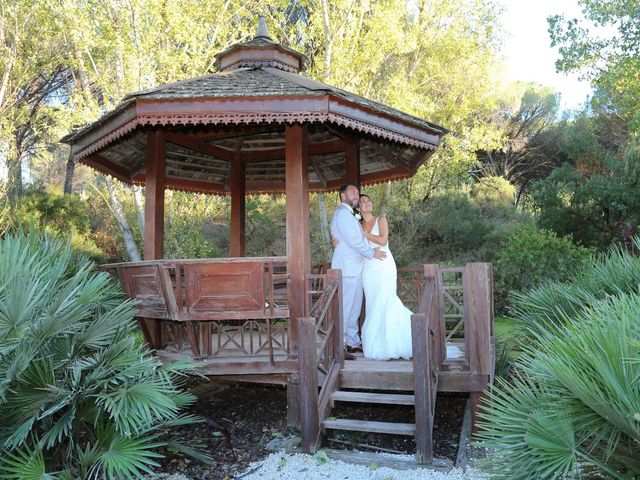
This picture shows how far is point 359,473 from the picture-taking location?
4555mm

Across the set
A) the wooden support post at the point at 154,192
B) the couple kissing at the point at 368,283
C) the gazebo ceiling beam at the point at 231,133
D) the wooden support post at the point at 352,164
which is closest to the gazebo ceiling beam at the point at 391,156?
the wooden support post at the point at 352,164

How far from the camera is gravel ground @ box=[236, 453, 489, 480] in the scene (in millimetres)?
4465

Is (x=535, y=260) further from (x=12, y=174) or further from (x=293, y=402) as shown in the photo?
(x=12, y=174)

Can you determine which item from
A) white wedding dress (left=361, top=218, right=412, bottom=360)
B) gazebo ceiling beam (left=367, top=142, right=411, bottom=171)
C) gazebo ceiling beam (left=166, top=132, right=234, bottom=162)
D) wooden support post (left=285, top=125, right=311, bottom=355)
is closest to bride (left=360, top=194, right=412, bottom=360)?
white wedding dress (left=361, top=218, right=412, bottom=360)

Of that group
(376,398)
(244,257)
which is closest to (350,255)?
(244,257)

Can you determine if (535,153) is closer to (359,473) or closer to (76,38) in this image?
(76,38)

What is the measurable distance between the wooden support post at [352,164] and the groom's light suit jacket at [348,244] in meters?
1.22

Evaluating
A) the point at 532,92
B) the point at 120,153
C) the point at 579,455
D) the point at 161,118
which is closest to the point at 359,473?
the point at 579,455

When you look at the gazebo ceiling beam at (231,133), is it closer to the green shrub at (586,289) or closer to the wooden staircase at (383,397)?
the wooden staircase at (383,397)

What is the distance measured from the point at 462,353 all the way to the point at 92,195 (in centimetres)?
1823

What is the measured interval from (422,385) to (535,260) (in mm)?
9870

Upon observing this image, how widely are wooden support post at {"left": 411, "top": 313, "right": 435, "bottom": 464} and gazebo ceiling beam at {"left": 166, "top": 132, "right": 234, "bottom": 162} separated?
175 inches

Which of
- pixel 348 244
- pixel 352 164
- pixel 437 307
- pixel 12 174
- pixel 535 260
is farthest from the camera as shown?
pixel 12 174

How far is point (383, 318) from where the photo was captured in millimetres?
6402
